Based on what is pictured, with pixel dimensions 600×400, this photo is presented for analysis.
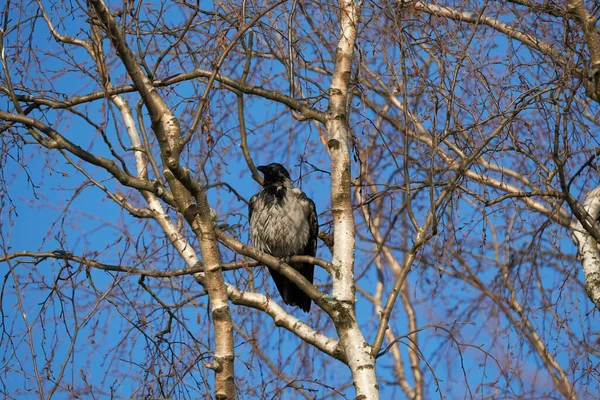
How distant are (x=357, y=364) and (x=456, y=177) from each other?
1.13 meters

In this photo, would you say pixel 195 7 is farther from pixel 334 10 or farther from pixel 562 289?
pixel 562 289

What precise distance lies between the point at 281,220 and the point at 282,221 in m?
0.01

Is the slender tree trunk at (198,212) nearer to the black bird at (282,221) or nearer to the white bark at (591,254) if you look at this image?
the white bark at (591,254)

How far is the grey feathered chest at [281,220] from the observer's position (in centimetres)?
688

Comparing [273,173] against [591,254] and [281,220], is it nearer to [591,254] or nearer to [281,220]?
[281,220]

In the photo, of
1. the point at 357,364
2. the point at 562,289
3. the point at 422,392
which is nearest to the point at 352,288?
the point at 357,364

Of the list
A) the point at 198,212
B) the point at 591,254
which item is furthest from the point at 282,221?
the point at 198,212

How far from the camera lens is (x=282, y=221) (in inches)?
270

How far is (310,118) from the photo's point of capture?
500cm

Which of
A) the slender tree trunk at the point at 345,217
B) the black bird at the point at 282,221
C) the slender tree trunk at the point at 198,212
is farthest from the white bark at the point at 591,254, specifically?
the slender tree trunk at the point at 198,212

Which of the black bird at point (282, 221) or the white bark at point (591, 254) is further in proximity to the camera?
the black bird at point (282, 221)

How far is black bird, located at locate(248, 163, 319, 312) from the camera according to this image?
22.6 ft

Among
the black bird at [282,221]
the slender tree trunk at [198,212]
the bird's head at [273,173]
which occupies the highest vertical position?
the bird's head at [273,173]

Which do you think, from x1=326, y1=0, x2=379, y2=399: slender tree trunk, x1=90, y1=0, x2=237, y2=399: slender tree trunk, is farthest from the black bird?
x1=90, y1=0, x2=237, y2=399: slender tree trunk
